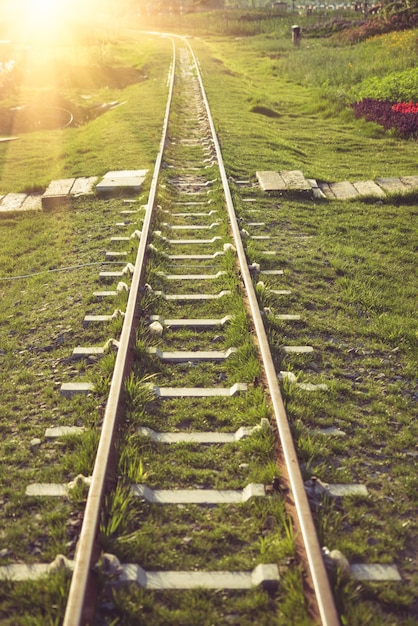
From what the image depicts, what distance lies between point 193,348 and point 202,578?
7.30ft

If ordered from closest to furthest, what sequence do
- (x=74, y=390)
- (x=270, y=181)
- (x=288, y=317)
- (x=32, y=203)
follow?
1. (x=74, y=390)
2. (x=288, y=317)
3. (x=32, y=203)
4. (x=270, y=181)

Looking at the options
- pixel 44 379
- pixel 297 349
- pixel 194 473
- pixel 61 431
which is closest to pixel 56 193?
pixel 44 379

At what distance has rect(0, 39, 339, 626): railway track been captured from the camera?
104 inches

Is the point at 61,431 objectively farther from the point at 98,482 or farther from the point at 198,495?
the point at 198,495

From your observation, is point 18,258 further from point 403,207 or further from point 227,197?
point 403,207

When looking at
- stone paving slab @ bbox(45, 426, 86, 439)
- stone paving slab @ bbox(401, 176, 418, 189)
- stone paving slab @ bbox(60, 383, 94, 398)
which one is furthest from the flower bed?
stone paving slab @ bbox(45, 426, 86, 439)

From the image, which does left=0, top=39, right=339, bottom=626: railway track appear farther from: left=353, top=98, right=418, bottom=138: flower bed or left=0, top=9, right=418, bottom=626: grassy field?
left=353, top=98, right=418, bottom=138: flower bed

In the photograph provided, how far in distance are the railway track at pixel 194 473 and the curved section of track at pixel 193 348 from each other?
0.01m

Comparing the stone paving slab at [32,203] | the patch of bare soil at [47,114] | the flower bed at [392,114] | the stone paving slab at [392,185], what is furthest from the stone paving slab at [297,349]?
the patch of bare soil at [47,114]

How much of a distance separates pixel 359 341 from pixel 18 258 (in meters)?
4.53

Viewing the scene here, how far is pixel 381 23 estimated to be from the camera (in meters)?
28.8

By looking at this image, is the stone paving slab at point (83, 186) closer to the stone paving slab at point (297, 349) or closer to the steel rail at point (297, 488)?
the steel rail at point (297, 488)

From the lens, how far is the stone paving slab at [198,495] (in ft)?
10.4

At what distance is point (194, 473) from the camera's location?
3.35m
